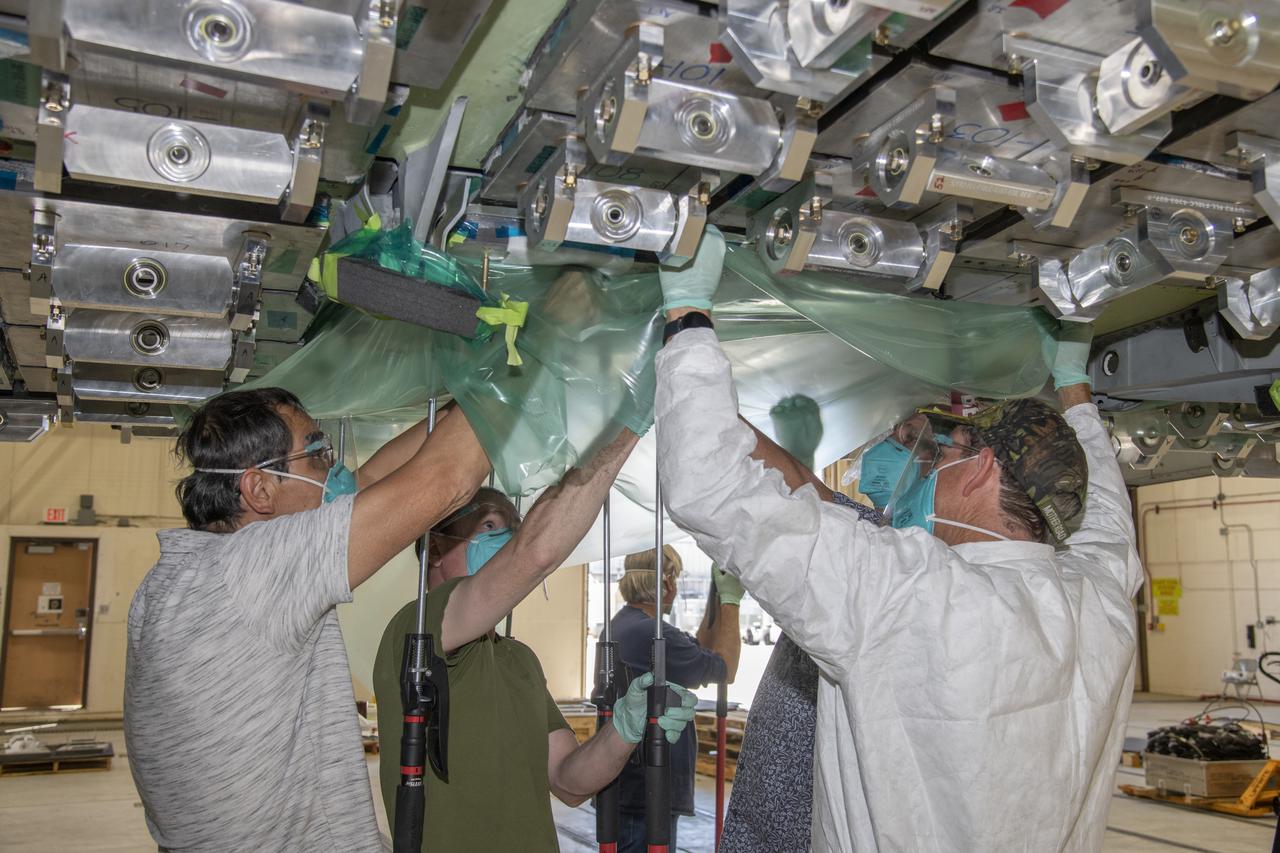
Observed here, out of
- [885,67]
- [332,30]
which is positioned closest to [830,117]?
[885,67]

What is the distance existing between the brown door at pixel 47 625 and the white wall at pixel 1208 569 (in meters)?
13.3

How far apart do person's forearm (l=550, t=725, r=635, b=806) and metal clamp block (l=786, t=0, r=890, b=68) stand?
1.88 m

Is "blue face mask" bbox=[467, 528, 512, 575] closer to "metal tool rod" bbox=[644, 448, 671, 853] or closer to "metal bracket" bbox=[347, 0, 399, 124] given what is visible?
"metal tool rod" bbox=[644, 448, 671, 853]

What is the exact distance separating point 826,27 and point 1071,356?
1.51 m

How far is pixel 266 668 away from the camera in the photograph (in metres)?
1.68

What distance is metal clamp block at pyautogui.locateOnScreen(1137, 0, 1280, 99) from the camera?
3.69ft

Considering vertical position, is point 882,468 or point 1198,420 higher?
point 1198,420

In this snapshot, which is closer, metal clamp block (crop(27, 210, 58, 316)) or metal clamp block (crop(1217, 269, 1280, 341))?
metal clamp block (crop(27, 210, 58, 316))

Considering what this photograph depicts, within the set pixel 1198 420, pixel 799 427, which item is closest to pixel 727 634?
pixel 799 427

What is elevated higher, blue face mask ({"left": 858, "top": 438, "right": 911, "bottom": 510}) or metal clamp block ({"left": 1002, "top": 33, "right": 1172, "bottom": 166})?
metal clamp block ({"left": 1002, "top": 33, "right": 1172, "bottom": 166})

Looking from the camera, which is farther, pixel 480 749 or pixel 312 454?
pixel 480 749

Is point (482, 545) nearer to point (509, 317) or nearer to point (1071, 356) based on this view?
point (509, 317)

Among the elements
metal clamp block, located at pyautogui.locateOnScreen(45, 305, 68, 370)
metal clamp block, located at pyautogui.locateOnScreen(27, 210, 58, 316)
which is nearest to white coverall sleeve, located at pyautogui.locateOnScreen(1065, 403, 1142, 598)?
metal clamp block, located at pyautogui.locateOnScreen(27, 210, 58, 316)

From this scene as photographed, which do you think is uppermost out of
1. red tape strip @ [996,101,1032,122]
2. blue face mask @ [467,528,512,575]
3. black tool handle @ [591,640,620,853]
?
red tape strip @ [996,101,1032,122]
